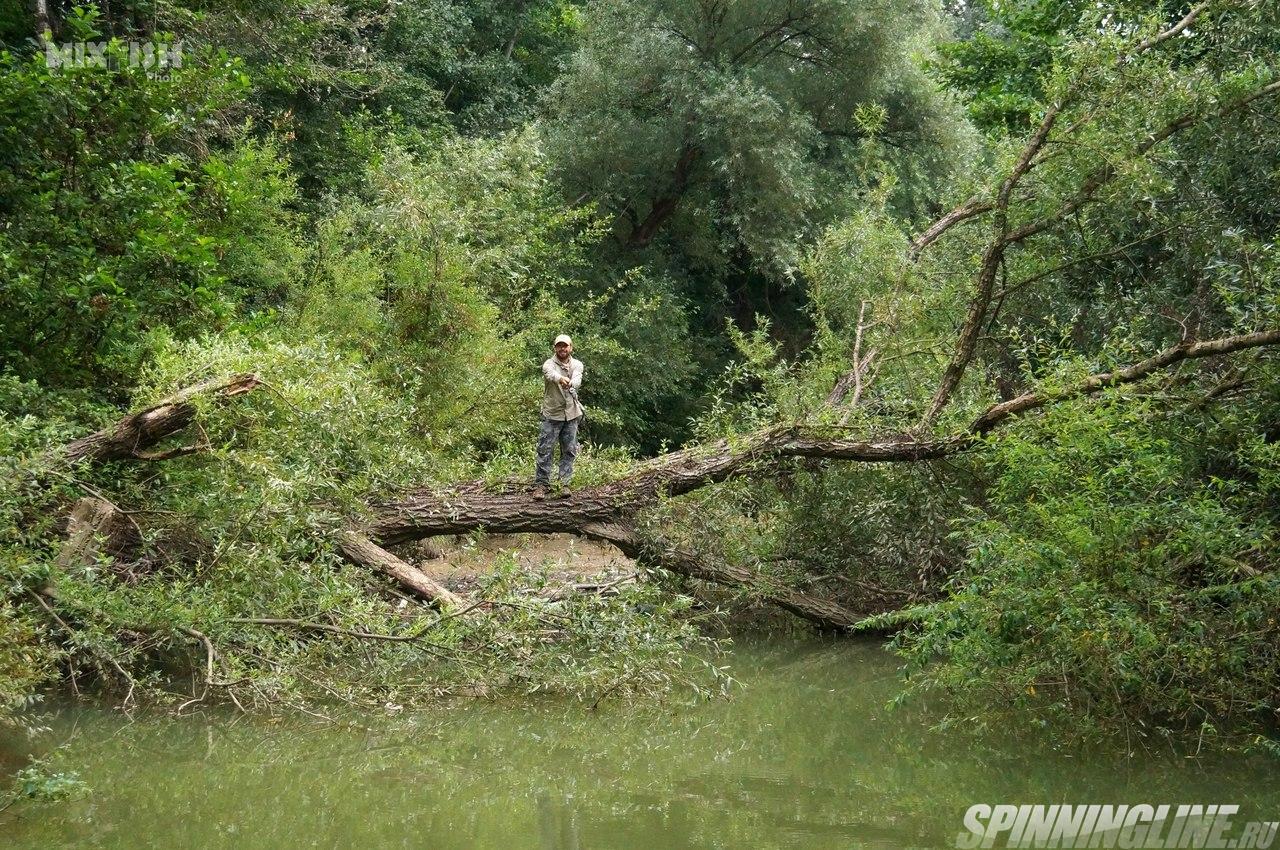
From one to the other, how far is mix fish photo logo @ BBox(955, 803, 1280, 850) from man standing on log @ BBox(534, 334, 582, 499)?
5.77 m

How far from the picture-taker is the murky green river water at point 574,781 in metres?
5.82

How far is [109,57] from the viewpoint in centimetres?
1231

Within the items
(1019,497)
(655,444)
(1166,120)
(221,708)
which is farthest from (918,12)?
(221,708)

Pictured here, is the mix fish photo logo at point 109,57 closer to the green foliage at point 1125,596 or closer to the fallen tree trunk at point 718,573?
the fallen tree trunk at point 718,573

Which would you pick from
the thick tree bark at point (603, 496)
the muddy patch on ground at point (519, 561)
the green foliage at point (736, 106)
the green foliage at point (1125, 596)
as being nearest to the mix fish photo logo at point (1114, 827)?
the green foliage at point (1125, 596)

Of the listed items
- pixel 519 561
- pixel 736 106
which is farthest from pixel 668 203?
pixel 519 561

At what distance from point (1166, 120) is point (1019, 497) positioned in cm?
339

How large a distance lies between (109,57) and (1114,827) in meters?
11.2

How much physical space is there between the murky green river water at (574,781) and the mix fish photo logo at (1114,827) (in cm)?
14

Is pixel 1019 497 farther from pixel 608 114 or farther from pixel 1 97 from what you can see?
pixel 608 114

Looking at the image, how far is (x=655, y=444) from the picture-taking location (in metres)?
23.3

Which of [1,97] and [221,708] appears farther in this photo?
[1,97]

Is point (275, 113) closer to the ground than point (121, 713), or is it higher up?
higher up

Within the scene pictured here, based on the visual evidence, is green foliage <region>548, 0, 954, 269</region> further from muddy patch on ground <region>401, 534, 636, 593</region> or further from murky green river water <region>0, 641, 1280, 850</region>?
murky green river water <region>0, 641, 1280, 850</region>
